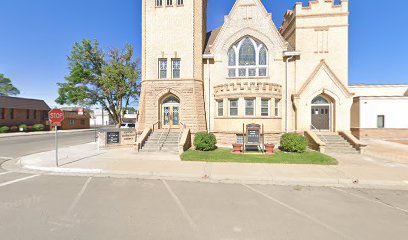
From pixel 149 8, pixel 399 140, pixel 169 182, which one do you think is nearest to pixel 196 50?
pixel 149 8

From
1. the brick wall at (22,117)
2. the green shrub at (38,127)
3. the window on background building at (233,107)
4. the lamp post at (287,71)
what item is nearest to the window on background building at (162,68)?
the window on background building at (233,107)

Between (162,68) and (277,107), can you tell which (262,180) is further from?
(162,68)

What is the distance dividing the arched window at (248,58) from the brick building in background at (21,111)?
40.3 meters

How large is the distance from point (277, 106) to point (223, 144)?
5812 mm

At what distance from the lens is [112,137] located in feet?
46.0

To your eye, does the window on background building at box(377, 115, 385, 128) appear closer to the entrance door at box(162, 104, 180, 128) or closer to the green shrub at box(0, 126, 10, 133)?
the entrance door at box(162, 104, 180, 128)

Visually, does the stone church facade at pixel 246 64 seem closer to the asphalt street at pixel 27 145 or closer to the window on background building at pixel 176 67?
the window on background building at pixel 176 67

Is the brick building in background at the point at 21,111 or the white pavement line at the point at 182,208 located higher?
the brick building in background at the point at 21,111

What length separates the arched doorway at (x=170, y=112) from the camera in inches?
649

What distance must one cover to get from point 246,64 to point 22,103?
42977 millimetres

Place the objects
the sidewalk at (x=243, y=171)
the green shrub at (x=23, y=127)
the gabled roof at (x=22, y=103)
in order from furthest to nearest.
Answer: the gabled roof at (x=22, y=103) < the green shrub at (x=23, y=127) < the sidewalk at (x=243, y=171)

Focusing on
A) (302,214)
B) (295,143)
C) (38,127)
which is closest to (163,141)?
(295,143)

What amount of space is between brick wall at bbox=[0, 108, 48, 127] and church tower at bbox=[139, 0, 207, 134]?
108 feet

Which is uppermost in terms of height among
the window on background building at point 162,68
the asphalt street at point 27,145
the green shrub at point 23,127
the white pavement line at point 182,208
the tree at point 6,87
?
the tree at point 6,87
